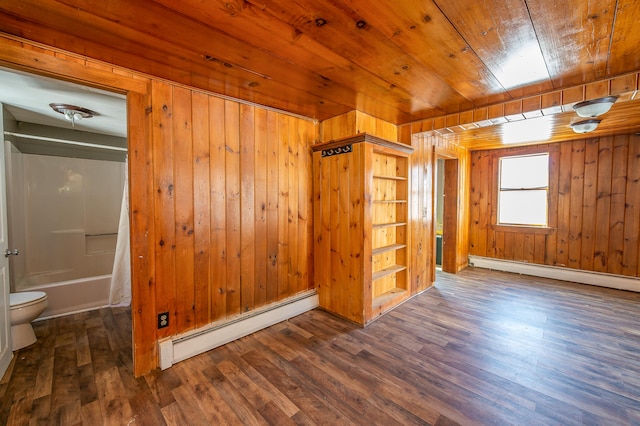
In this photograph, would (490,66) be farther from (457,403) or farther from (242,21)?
(457,403)

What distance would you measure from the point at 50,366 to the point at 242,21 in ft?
9.27

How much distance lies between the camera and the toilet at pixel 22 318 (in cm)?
219

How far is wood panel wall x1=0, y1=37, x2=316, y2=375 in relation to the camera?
6.12 ft

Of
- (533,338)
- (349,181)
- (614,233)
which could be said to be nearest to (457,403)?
(533,338)

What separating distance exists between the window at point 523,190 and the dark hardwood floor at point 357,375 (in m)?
2.01

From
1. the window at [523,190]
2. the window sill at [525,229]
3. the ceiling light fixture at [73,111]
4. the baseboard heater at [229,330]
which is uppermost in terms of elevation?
the ceiling light fixture at [73,111]

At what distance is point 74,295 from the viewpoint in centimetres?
296

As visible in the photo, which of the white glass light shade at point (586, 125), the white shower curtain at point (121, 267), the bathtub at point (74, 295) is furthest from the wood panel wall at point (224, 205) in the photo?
the white glass light shade at point (586, 125)

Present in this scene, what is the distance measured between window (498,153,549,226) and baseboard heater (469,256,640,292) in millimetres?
732

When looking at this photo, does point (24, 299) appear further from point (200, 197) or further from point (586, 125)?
point (586, 125)

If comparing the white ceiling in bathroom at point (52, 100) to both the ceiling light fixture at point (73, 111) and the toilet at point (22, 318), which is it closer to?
the ceiling light fixture at point (73, 111)

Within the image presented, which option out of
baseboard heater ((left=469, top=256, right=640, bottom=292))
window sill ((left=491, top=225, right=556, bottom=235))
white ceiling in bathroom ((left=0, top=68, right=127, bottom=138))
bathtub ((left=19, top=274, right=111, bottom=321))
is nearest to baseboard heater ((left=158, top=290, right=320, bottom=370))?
bathtub ((left=19, top=274, right=111, bottom=321))

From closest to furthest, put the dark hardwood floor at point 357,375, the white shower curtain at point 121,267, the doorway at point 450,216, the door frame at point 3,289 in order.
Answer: the dark hardwood floor at point 357,375
the door frame at point 3,289
the white shower curtain at point 121,267
the doorway at point 450,216

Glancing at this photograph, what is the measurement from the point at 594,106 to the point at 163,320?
401cm
